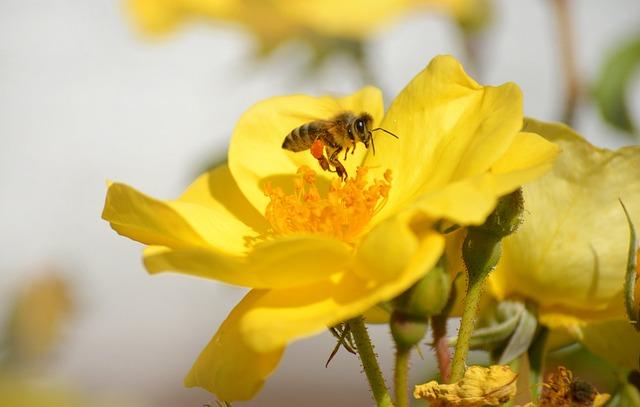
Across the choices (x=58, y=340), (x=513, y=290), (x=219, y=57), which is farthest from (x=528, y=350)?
(x=219, y=57)

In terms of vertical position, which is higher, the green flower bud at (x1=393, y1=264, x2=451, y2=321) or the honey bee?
the honey bee

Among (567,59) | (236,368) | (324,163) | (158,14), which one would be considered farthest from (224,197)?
(158,14)

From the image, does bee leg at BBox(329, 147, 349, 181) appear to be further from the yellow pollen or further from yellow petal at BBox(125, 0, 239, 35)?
yellow petal at BBox(125, 0, 239, 35)

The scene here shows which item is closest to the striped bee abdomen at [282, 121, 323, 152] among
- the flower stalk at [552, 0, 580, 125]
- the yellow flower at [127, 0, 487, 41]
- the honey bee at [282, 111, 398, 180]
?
the honey bee at [282, 111, 398, 180]

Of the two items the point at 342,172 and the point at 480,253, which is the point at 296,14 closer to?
the point at 342,172

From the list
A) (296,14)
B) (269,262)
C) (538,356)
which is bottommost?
(538,356)

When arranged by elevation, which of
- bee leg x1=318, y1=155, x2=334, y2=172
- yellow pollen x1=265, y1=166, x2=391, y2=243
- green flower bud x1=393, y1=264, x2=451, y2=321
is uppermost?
bee leg x1=318, y1=155, x2=334, y2=172

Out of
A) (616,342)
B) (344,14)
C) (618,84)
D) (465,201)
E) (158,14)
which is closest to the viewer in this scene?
(465,201)
